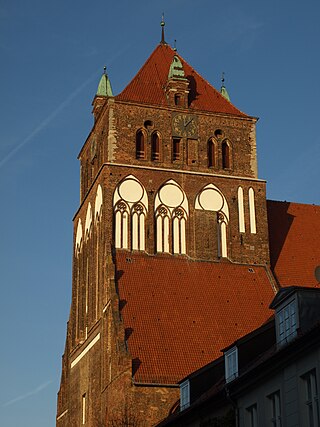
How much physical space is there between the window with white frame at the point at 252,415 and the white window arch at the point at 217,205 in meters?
17.1

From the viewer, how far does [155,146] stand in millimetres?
39719

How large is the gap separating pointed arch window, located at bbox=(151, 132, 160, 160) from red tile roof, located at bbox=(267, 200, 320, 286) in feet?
20.5

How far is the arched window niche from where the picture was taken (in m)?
39.4

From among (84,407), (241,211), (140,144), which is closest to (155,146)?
(140,144)

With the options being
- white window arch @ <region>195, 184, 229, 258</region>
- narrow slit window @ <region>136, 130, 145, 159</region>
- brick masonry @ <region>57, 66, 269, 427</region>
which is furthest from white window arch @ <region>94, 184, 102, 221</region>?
white window arch @ <region>195, 184, 229, 258</region>

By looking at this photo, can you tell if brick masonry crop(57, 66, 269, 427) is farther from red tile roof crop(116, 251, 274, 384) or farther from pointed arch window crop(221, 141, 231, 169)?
red tile roof crop(116, 251, 274, 384)

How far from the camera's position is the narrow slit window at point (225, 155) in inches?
1591

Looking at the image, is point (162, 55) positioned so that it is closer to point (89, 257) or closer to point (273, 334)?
point (89, 257)

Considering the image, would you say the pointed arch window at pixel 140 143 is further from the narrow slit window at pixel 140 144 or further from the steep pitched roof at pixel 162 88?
the steep pitched roof at pixel 162 88

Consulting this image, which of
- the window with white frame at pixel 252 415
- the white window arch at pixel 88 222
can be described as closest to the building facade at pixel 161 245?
the white window arch at pixel 88 222

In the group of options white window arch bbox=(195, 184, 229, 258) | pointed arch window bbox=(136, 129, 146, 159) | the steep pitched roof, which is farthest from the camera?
the steep pitched roof

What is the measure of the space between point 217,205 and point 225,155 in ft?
8.79

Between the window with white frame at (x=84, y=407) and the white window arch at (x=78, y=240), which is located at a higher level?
the white window arch at (x=78, y=240)

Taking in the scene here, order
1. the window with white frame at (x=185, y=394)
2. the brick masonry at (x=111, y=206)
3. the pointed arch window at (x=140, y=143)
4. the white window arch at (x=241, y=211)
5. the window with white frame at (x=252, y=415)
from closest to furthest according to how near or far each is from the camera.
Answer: the window with white frame at (x=252, y=415)
the window with white frame at (x=185, y=394)
the brick masonry at (x=111, y=206)
the white window arch at (x=241, y=211)
the pointed arch window at (x=140, y=143)
